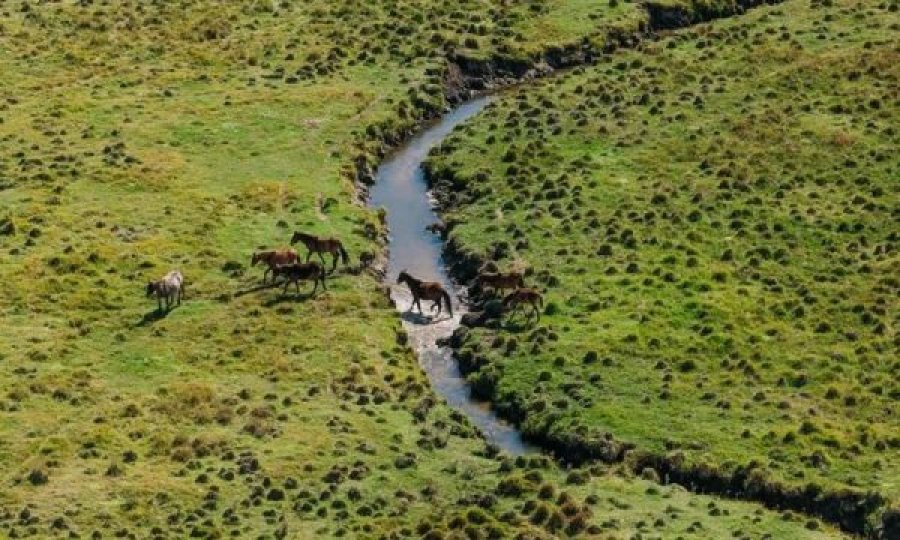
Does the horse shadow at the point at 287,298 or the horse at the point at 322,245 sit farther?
the horse at the point at 322,245

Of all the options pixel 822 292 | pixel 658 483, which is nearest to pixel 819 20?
pixel 822 292

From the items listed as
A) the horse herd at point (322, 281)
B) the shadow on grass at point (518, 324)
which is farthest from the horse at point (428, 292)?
the shadow on grass at point (518, 324)

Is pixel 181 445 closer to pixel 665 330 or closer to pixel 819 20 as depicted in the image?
pixel 665 330

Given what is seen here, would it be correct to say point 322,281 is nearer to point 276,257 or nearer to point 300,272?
point 300,272

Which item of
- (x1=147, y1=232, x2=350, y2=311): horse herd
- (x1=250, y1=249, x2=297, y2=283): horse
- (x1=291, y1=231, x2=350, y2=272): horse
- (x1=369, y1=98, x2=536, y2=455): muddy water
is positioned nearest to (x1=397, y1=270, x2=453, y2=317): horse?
(x1=369, y1=98, x2=536, y2=455): muddy water

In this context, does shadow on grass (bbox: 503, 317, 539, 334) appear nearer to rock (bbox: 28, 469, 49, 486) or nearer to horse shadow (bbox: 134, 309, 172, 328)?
horse shadow (bbox: 134, 309, 172, 328)

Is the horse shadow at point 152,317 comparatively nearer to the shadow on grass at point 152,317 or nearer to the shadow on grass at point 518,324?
the shadow on grass at point 152,317
